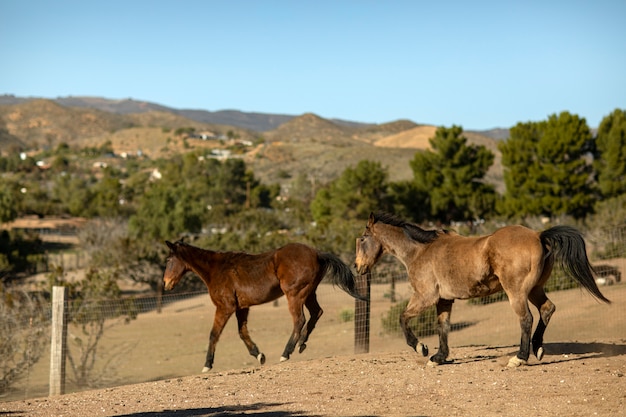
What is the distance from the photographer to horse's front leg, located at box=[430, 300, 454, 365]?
1050 centimetres

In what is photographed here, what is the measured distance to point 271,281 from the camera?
11.8 metres

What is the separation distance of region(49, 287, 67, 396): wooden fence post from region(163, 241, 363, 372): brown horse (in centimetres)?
175

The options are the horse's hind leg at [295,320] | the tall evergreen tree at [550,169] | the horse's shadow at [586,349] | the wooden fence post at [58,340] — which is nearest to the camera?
the horse's shadow at [586,349]

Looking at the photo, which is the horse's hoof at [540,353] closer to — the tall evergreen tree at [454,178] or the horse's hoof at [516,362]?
the horse's hoof at [516,362]

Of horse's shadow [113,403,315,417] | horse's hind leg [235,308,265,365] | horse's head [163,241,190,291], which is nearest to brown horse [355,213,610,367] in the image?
horse's hind leg [235,308,265,365]

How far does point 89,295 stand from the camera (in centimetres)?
2386

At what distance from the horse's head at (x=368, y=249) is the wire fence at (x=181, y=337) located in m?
2.53

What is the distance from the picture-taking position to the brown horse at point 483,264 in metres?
9.77

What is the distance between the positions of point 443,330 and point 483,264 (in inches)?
44.6

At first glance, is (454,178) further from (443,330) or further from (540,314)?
(540,314)

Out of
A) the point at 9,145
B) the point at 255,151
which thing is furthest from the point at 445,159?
the point at 9,145

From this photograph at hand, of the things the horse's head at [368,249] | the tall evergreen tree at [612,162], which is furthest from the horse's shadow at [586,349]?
the tall evergreen tree at [612,162]

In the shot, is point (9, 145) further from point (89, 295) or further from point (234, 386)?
point (234, 386)

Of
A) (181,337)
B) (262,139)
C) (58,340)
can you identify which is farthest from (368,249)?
(262,139)
